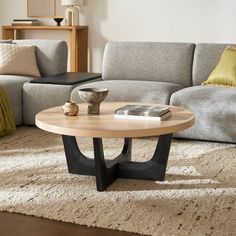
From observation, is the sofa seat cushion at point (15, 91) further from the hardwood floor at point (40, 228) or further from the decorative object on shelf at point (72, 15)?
the hardwood floor at point (40, 228)

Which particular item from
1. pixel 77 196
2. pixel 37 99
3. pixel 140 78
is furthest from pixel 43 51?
pixel 77 196

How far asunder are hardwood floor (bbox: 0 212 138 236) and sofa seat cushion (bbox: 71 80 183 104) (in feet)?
6.28

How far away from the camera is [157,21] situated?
653 cm

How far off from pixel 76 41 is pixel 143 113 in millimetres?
3713

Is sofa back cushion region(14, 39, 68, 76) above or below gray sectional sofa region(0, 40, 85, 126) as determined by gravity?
above

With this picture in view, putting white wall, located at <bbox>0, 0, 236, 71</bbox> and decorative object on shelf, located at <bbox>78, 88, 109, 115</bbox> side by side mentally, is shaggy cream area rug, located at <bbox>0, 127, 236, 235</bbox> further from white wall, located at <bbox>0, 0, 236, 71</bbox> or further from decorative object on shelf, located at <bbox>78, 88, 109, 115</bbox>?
white wall, located at <bbox>0, 0, 236, 71</bbox>

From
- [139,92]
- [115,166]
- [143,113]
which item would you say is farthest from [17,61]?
→ [143,113]

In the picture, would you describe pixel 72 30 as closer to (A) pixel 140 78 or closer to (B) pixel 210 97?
(A) pixel 140 78

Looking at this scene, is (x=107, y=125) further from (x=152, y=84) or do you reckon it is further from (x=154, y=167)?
(x=152, y=84)

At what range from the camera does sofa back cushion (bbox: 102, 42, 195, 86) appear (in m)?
4.87

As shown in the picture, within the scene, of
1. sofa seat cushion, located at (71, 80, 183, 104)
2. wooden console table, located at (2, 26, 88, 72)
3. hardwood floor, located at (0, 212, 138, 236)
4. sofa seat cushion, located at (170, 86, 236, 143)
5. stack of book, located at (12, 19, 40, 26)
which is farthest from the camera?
stack of book, located at (12, 19, 40, 26)

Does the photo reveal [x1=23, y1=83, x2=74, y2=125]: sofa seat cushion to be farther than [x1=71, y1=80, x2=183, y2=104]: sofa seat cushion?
Yes

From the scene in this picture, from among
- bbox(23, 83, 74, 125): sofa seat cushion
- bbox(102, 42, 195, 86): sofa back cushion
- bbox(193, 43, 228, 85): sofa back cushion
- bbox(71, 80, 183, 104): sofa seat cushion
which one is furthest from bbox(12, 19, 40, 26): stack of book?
bbox(193, 43, 228, 85): sofa back cushion

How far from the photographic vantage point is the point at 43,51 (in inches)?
206
